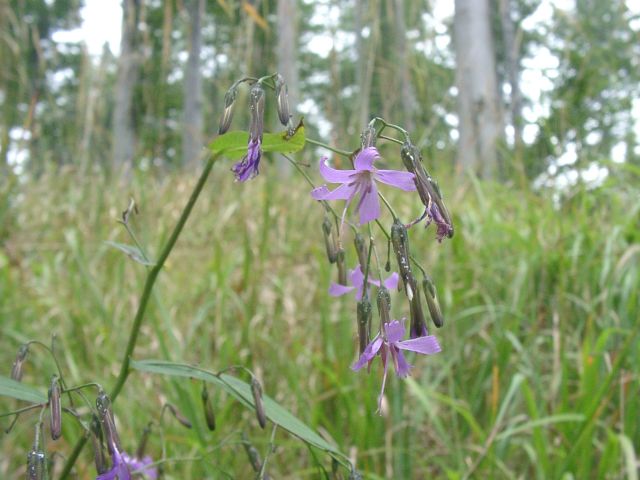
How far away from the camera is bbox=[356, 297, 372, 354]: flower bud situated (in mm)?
1018

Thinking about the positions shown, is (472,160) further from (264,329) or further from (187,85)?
(187,85)

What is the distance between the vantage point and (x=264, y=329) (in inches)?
122

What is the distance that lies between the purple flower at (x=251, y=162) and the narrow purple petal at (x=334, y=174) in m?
0.11

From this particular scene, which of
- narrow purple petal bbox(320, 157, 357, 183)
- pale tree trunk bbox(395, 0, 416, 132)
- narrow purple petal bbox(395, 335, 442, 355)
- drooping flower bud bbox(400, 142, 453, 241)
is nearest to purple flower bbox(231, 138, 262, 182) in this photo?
narrow purple petal bbox(320, 157, 357, 183)

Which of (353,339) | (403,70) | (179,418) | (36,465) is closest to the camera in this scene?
(36,465)

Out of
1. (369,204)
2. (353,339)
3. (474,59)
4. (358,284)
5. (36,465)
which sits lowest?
(353,339)

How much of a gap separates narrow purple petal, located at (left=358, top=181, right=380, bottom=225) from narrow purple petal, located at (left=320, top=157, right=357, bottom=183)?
0.14ft

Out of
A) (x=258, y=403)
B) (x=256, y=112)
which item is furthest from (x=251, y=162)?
(x=258, y=403)

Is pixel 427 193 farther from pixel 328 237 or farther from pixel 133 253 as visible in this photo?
pixel 133 253

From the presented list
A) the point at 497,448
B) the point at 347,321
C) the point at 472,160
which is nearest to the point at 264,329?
the point at 347,321

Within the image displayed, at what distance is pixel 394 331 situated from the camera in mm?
996

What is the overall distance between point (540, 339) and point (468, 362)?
0.36 metres

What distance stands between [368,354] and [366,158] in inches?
11.1

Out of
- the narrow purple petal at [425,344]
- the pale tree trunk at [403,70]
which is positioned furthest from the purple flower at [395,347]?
the pale tree trunk at [403,70]
